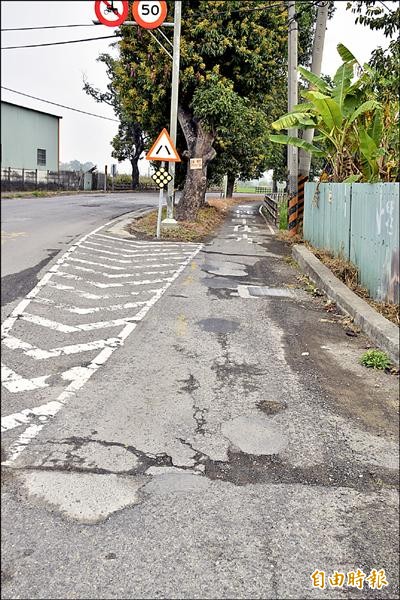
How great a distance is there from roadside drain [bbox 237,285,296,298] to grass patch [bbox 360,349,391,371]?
3.23m

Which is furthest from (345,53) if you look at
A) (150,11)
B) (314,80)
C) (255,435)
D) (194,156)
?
(150,11)

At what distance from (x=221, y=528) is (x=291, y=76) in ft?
53.1

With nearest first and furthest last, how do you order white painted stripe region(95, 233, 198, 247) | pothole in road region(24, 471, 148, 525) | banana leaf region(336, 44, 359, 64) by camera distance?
pothole in road region(24, 471, 148, 525), banana leaf region(336, 44, 359, 64), white painted stripe region(95, 233, 198, 247)

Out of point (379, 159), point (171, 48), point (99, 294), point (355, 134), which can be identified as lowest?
point (99, 294)

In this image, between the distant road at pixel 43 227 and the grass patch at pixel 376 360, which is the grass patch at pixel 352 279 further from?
the distant road at pixel 43 227

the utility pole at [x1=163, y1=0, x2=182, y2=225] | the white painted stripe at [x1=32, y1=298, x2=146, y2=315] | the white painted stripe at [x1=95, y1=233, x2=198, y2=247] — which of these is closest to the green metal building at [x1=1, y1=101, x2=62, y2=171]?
the white painted stripe at [x1=32, y1=298, x2=146, y2=315]

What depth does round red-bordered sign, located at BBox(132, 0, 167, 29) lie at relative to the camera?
3.52 feet

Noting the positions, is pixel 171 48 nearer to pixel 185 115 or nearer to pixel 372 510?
pixel 185 115

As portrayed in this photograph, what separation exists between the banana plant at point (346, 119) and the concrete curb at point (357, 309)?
191 cm

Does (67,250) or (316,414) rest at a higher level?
(67,250)

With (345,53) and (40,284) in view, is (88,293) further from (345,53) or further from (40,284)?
(345,53)

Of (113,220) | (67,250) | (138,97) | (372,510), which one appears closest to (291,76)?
(138,97)

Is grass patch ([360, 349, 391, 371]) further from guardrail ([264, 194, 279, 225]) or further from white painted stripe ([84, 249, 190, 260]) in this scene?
guardrail ([264, 194, 279, 225])

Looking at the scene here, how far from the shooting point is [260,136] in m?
23.4
